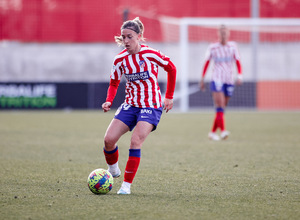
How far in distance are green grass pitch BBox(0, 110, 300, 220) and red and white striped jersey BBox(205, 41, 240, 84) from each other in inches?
49.0

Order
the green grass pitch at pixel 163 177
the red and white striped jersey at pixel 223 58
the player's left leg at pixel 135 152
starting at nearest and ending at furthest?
the green grass pitch at pixel 163 177 < the player's left leg at pixel 135 152 < the red and white striped jersey at pixel 223 58

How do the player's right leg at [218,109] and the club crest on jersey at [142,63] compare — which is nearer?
the club crest on jersey at [142,63]

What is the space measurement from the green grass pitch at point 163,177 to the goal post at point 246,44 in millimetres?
7833

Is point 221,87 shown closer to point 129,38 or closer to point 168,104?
point 168,104

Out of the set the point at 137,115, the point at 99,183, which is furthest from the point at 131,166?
the point at 137,115

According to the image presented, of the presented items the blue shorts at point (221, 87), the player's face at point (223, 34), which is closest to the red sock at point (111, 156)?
the blue shorts at point (221, 87)

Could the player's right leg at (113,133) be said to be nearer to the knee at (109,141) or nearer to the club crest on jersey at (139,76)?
the knee at (109,141)

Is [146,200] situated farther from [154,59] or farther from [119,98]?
[119,98]

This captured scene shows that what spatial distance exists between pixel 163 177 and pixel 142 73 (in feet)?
4.44

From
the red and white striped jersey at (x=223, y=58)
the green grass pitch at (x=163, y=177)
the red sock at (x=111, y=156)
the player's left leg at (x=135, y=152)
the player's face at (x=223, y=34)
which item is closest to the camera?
the green grass pitch at (x=163, y=177)

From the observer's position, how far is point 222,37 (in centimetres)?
1067

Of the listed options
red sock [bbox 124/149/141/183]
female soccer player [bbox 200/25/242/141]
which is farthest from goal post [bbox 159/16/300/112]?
red sock [bbox 124/149/141/183]

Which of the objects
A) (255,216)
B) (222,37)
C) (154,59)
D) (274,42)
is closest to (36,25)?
(274,42)

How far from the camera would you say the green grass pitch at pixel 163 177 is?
4562 mm
